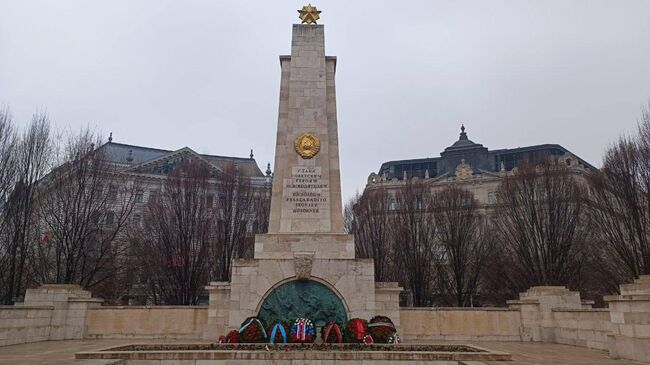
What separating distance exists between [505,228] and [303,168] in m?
19.3

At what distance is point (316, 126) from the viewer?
18188 mm

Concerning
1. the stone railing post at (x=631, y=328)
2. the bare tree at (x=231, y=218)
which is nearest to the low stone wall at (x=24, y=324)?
the bare tree at (x=231, y=218)

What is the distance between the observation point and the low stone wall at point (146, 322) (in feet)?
57.0

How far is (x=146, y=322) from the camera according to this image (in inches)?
690

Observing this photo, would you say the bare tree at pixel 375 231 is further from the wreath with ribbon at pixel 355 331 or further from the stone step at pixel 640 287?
the stone step at pixel 640 287

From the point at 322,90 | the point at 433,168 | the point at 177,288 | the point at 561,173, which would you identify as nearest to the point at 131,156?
the point at 177,288

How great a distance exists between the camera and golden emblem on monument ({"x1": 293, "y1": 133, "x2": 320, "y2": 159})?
17734mm

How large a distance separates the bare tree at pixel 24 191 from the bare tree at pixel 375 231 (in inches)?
777

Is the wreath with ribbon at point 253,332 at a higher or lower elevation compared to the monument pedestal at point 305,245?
lower

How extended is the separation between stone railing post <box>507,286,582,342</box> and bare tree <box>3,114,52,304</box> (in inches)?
865

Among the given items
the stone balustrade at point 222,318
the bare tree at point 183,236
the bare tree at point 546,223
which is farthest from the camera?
the bare tree at point 183,236

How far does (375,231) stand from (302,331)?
60.6 feet

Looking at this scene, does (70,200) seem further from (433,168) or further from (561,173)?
(433,168)

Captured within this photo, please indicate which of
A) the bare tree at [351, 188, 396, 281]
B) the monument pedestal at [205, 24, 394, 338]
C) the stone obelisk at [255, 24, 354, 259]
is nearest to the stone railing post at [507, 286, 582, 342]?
the monument pedestal at [205, 24, 394, 338]
